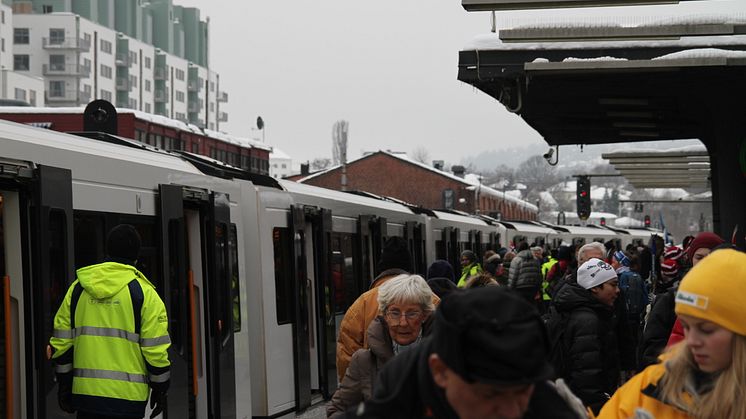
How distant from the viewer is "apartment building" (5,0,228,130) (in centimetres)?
11481

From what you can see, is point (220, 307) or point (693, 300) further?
point (220, 307)

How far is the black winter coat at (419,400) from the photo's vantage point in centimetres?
302

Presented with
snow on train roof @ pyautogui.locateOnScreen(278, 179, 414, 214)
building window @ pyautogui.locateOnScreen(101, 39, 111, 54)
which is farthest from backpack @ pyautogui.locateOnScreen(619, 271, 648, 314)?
building window @ pyautogui.locateOnScreen(101, 39, 111, 54)

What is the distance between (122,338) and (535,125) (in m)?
18.9

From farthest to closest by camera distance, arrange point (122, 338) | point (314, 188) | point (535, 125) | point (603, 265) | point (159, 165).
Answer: point (535, 125)
point (314, 188)
point (159, 165)
point (603, 265)
point (122, 338)

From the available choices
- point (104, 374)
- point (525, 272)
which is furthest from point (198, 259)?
point (525, 272)

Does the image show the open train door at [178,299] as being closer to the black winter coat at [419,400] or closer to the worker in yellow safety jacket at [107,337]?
the worker in yellow safety jacket at [107,337]

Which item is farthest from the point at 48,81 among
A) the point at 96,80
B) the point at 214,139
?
the point at 214,139

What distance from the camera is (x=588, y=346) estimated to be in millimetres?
8352

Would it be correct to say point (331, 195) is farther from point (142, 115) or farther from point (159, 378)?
point (142, 115)

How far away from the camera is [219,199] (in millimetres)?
12422

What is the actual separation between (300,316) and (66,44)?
337 ft

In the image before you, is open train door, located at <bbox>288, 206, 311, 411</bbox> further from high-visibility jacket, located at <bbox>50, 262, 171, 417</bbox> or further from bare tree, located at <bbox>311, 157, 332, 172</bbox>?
bare tree, located at <bbox>311, 157, 332, 172</bbox>

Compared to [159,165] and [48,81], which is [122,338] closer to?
[159,165]
